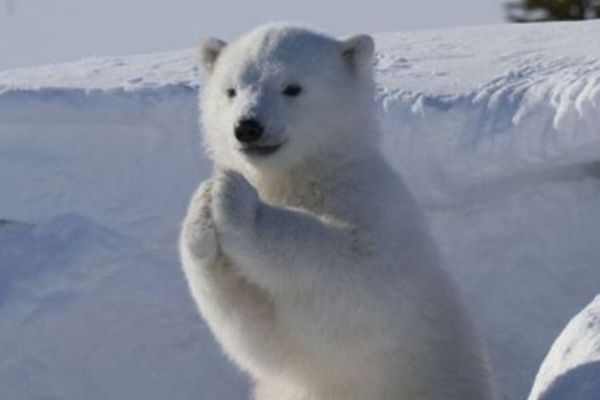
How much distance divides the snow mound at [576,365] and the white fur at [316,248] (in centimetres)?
44

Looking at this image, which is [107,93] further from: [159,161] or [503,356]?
[503,356]

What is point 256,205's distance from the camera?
5.57 metres

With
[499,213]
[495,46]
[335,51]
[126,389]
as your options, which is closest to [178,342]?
[126,389]

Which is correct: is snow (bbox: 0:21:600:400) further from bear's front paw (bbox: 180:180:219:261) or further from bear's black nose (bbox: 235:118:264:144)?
bear's front paw (bbox: 180:180:219:261)

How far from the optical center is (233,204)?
5.55 m

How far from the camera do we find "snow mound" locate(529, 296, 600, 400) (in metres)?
5.24

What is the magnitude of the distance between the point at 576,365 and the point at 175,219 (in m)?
2.65

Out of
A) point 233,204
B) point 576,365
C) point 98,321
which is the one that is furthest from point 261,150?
point 98,321

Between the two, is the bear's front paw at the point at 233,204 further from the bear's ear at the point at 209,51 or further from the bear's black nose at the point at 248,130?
the bear's ear at the point at 209,51

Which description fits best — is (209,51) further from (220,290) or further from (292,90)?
(220,290)

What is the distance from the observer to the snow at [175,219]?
24.6 feet

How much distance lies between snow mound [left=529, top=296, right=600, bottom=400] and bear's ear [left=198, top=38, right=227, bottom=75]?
4.73 ft

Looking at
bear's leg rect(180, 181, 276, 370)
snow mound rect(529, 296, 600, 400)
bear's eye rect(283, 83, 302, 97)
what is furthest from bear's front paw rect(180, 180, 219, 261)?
snow mound rect(529, 296, 600, 400)

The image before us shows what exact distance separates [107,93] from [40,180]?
1.55ft
